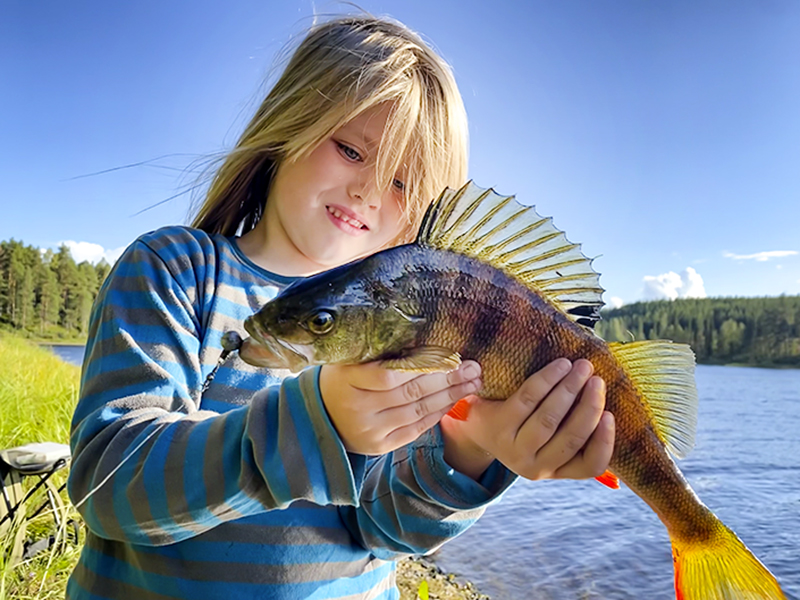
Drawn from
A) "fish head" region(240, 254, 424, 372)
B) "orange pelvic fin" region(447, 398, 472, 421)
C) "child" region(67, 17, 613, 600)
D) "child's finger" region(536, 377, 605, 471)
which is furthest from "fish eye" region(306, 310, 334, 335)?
"child's finger" region(536, 377, 605, 471)

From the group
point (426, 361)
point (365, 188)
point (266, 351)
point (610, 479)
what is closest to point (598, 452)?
point (610, 479)

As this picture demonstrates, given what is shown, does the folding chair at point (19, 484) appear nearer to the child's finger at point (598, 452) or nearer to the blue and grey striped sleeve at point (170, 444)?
the blue and grey striped sleeve at point (170, 444)

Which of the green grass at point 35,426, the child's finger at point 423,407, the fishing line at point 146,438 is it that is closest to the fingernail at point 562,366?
the child's finger at point 423,407

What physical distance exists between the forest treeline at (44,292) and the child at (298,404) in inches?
1796

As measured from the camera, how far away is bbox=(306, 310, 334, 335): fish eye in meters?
1.40

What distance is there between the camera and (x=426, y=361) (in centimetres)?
137

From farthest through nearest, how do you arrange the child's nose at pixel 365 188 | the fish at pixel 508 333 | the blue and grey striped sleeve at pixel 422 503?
the child's nose at pixel 365 188 → the blue and grey striped sleeve at pixel 422 503 → the fish at pixel 508 333

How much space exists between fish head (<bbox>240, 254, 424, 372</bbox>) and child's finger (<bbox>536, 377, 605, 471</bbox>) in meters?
0.51

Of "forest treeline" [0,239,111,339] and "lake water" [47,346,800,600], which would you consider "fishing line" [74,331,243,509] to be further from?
"forest treeline" [0,239,111,339]

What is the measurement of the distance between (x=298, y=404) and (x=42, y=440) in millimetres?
5924

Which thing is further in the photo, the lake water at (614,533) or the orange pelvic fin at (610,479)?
the lake water at (614,533)

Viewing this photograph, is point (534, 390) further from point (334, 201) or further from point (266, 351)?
point (334, 201)

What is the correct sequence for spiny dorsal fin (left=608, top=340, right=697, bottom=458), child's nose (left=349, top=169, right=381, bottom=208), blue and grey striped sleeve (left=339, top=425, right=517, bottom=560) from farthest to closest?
child's nose (left=349, top=169, right=381, bottom=208) < blue and grey striped sleeve (left=339, top=425, right=517, bottom=560) < spiny dorsal fin (left=608, top=340, right=697, bottom=458)

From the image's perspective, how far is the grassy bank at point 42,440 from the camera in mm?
3998
